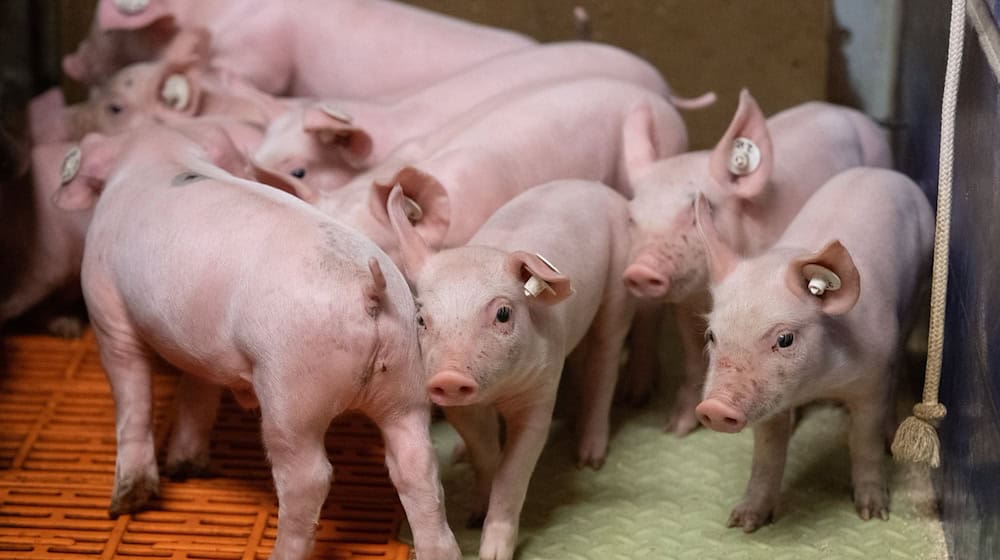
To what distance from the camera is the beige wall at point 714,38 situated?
4254 millimetres

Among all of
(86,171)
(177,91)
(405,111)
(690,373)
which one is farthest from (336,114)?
(690,373)

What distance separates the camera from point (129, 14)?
412 centimetres

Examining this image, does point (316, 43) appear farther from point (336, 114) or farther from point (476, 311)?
point (476, 311)

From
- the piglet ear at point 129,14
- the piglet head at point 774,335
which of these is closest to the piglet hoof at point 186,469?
the piglet head at point 774,335

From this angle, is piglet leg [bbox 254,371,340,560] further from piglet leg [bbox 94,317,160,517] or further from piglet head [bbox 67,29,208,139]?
piglet head [bbox 67,29,208,139]

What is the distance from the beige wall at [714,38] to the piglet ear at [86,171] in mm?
1678

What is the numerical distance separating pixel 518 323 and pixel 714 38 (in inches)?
79.6

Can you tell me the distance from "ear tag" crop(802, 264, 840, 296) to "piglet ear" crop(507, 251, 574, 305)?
47cm

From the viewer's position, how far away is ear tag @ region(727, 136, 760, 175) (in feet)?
10.6

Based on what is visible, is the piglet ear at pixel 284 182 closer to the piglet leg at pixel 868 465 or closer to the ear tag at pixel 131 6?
the ear tag at pixel 131 6

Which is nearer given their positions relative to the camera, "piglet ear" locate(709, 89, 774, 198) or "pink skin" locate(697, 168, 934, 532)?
"pink skin" locate(697, 168, 934, 532)

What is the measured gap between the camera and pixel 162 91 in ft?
12.7

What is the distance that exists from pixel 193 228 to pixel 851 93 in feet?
7.54

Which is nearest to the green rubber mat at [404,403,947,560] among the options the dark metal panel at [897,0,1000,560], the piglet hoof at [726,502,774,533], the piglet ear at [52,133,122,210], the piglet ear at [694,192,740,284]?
the piglet hoof at [726,502,774,533]
